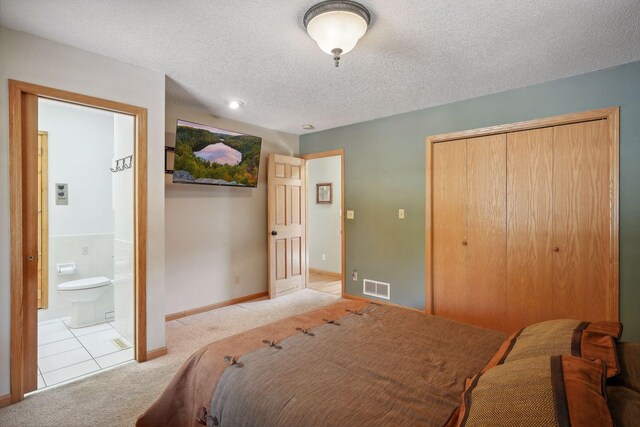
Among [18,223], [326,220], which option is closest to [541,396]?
[18,223]

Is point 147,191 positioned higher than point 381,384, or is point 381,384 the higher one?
point 147,191

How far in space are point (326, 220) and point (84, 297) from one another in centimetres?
396

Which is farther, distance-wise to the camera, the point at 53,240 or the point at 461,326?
the point at 53,240

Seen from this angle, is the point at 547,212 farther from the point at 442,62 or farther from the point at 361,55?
the point at 361,55

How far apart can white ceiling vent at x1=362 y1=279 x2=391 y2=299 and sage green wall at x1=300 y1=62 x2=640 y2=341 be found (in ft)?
0.22

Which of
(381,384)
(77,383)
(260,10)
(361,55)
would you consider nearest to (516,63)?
(361,55)

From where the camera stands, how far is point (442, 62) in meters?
2.56

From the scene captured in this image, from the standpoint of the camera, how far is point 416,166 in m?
3.84

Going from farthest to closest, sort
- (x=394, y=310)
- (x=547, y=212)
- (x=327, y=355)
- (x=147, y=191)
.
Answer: (x=547, y=212), (x=147, y=191), (x=394, y=310), (x=327, y=355)

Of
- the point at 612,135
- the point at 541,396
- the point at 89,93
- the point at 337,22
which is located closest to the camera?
the point at 541,396

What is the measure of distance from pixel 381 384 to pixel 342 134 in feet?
12.3

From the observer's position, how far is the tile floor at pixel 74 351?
8.26 ft

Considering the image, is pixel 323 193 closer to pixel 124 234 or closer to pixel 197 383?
pixel 124 234

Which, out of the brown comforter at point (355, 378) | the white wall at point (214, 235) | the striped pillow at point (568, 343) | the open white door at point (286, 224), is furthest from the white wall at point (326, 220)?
the striped pillow at point (568, 343)
